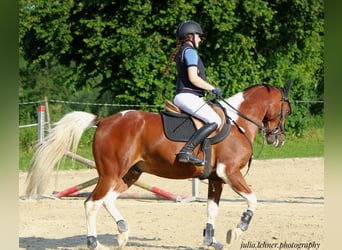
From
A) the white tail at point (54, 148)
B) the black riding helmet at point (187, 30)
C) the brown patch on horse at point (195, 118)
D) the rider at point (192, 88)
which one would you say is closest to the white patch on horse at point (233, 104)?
the brown patch on horse at point (195, 118)

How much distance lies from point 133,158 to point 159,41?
17.1 metres

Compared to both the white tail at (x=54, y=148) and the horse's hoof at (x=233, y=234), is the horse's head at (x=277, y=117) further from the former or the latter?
the white tail at (x=54, y=148)

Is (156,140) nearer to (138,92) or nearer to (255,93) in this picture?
(255,93)

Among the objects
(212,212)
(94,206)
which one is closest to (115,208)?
(94,206)

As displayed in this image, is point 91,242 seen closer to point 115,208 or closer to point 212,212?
point 115,208

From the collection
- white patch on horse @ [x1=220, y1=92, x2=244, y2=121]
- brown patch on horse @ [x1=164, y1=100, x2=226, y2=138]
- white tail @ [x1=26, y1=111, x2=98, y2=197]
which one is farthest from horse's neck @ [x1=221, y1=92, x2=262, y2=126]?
white tail @ [x1=26, y1=111, x2=98, y2=197]

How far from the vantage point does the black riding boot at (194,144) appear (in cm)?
589

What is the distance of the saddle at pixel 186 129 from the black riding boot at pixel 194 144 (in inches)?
3.3

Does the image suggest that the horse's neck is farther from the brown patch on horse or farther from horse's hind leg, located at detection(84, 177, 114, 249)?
horse's hind leg, located at detection(84, 177, 114, 249)

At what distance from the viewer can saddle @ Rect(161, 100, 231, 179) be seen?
6047mm

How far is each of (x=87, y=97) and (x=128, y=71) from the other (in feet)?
93.5

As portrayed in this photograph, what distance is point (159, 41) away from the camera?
22797mm

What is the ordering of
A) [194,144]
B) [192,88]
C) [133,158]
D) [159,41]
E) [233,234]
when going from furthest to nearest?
[159,41], [192,88], [133,158], [194,144], [233,234]
